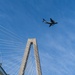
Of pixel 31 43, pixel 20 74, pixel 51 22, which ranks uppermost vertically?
pixel 51 22

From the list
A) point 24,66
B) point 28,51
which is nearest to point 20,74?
point 24,66

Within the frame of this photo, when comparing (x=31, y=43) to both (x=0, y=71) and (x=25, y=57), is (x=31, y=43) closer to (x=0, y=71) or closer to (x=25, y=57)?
(x=25, y=57)

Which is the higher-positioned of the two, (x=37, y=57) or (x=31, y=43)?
(x=31, y=43)

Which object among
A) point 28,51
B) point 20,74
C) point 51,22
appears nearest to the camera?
point 20,74

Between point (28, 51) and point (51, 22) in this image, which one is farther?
point (51, 22)

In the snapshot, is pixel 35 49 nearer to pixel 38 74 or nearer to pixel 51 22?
pixel 38 74

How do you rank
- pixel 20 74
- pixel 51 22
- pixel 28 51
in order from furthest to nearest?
pixel 51 22
pixel 28 51
pixel 20 74

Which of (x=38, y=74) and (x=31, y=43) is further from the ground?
(x=31, y=43)

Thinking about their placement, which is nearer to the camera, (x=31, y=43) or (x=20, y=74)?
(x=20, y=74)

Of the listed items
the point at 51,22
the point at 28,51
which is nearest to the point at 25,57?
the point at 28,51
